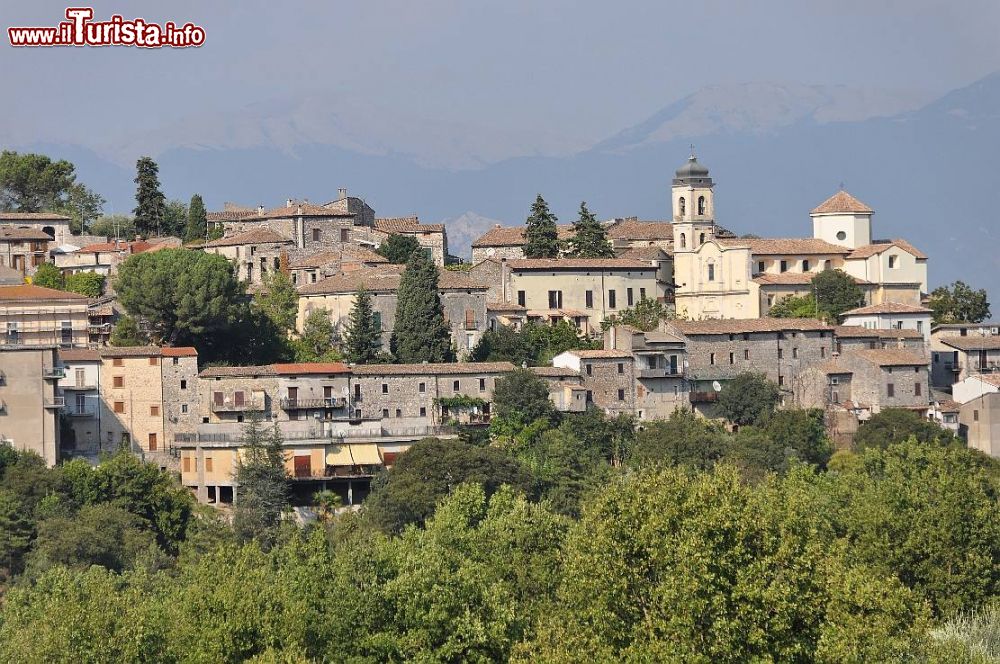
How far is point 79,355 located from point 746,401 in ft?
66.8

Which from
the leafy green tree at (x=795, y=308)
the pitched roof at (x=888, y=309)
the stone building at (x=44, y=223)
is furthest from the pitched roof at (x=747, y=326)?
the stone building at (x=44, y=223)

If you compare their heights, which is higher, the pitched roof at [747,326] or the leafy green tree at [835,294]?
the leafy green tree at [835,294]

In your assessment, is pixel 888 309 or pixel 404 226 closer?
pixel 888 309

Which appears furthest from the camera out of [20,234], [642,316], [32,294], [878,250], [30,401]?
[20,234]

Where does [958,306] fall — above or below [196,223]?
below

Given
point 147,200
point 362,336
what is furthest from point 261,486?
point 147,200

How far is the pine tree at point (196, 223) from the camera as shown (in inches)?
3017

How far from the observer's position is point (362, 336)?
6266 cm

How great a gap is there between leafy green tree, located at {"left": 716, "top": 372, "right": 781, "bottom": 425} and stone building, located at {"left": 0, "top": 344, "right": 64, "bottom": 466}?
20.4m

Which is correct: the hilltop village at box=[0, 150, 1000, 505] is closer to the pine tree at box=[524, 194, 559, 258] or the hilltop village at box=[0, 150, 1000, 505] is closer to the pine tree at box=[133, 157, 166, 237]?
the pine tree at box=[524, 194, 559, 258]

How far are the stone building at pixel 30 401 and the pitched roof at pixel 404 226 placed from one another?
22.4m

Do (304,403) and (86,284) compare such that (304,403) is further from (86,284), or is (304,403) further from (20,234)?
(20,234)

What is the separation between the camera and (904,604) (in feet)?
116

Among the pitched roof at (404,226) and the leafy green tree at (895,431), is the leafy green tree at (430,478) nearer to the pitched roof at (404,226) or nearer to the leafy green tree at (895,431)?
the leafy green tree at (895,431)
